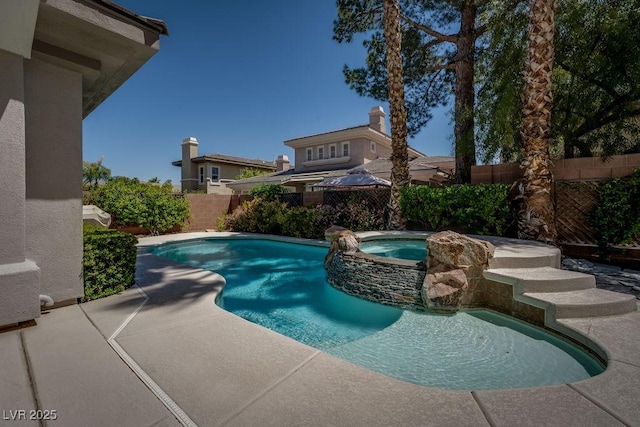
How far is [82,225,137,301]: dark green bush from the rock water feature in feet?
15.0

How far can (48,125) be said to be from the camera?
4.25 m

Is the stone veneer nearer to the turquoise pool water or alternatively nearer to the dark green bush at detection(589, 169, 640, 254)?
the turquoise pool water

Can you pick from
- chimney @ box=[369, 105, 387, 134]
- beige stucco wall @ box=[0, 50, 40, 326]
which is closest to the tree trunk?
beige stucco wall @ box=[0, 50, 40, 326]

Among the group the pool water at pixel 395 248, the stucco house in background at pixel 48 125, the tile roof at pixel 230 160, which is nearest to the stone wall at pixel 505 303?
the pool water at pixel 395 248

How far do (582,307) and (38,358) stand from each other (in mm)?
6633

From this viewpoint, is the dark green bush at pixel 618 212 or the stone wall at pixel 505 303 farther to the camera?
the dark green bush at pixel 618 212

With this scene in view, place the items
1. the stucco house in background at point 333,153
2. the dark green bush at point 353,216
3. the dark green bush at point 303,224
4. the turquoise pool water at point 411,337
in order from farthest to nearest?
the stucco house in background at point 333,153 < the dark green bush at point 303,224 < the dark green bush at point 353,216 < the turquoise pool water at point 411,337

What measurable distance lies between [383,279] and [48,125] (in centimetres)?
629

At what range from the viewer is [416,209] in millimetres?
11484

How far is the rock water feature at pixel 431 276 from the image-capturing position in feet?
17.9

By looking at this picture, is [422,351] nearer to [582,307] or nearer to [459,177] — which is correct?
[582,307]

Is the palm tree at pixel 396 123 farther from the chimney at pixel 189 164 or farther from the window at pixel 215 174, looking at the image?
the chimney at pixel 189 164

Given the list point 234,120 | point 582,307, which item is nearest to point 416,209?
point 582,307

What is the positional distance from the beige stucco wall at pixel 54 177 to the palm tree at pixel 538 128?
10.4 m
